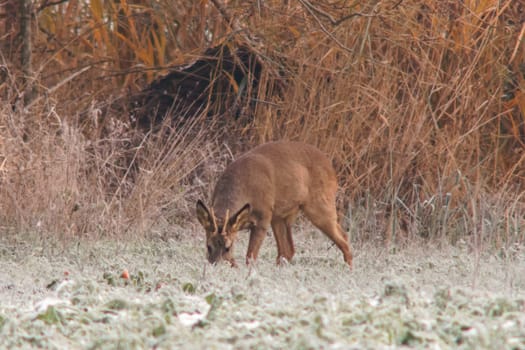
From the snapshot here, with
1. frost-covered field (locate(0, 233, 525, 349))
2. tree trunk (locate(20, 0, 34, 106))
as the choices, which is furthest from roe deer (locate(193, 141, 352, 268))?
tree trunk (locate(20, 0, 34, 106))

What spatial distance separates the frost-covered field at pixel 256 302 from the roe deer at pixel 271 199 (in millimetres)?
199

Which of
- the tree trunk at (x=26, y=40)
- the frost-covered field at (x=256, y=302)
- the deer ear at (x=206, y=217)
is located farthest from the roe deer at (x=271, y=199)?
the tree trunk at (x=26, y=40)

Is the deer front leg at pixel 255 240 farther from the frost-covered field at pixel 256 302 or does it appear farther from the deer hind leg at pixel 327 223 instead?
the deer hind leg at pixel 327 223

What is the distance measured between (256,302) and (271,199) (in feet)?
7.41

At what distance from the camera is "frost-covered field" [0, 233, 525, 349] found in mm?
4258

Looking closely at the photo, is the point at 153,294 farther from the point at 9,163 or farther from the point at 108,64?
the point at 108,64

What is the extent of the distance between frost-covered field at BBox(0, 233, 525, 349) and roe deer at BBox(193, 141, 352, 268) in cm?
20

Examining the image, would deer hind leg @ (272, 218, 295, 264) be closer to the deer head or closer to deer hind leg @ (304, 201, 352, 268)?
deer hind leg @ (304, 201, 352, 268)

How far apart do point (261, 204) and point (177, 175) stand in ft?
7.27

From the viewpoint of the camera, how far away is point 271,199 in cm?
750

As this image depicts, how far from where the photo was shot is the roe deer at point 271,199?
23.3 ft

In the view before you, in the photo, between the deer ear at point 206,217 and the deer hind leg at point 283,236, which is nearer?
the deer ear at point 206,217

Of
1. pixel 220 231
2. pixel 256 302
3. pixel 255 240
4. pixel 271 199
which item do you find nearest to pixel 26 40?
pixel 271 199

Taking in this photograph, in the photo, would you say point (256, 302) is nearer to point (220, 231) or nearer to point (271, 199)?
point (220, 231)
